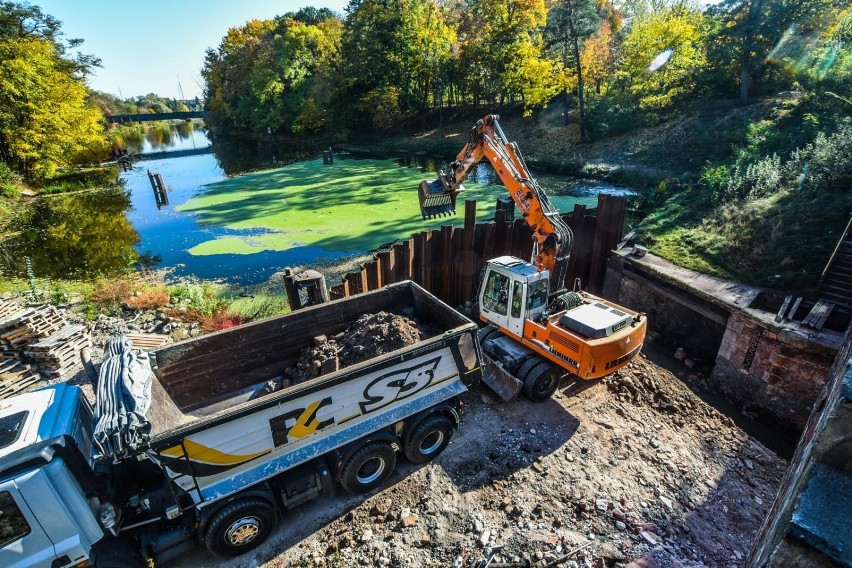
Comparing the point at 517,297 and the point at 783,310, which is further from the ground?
the point at 517,297

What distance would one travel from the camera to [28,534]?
3.76 meters

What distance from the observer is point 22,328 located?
8.37m

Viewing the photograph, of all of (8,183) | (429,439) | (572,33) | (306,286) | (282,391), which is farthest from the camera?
(572,33)

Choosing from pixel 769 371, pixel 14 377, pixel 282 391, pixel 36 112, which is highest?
pixel 36 112

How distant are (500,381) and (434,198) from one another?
4.15 meters

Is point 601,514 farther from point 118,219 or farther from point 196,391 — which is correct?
point 118,219

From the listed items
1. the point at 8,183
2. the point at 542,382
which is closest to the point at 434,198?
the point at 542,382

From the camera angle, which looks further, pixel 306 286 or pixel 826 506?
pixel 306 286

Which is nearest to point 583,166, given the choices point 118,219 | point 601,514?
point 601,514

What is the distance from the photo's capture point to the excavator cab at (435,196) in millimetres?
9070

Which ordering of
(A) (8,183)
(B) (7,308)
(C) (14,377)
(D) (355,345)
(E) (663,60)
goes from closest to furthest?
(D) (355,345) → (C) (14,377) → (B) (7,308) → (A) (8,183) → (E) (663,60)

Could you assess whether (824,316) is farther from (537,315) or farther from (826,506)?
(826,506)

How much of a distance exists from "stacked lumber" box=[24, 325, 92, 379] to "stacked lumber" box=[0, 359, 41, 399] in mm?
195

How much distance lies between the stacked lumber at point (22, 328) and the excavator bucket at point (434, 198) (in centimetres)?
827
